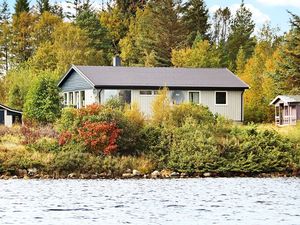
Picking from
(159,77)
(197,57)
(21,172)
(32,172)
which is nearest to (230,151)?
(32,172)

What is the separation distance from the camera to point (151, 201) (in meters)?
29.1

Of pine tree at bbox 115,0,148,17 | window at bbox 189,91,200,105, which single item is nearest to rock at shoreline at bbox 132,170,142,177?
window at bbox 189,91,200,105

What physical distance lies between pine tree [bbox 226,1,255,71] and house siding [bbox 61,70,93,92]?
32.1 m

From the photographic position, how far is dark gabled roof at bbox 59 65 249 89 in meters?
55.0

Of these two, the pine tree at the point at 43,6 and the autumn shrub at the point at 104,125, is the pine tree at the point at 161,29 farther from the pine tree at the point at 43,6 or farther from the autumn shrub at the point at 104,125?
the autumn shrub at the point at 104,125

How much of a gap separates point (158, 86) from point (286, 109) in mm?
13445

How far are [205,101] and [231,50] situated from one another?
125 feet

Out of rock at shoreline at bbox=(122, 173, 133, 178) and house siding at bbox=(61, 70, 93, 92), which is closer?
rock at shoreline at bbox=(122, 173, 133, 178)

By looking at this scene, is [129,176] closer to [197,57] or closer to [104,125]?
[104,125]

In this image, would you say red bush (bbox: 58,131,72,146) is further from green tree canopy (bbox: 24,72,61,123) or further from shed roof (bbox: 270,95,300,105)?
shed roof (bbox: 270,95,300,105)

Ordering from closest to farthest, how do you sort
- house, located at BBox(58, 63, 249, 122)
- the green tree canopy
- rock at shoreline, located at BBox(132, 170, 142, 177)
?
rock at shoreline, located at BBox(132, 170, 142, 177)
house, located at BBox(58, 63, 249, 122)
the green tree canopy

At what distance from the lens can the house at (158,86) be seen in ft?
180

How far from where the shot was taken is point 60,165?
40.5 m

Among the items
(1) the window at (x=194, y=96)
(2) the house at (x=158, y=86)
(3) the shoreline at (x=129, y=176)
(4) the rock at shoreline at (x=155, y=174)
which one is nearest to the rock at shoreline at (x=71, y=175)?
(3) the shoreline at (x=129, y=176)
